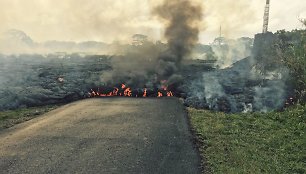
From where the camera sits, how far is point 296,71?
34.5 m

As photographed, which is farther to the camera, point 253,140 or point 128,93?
point 128,93

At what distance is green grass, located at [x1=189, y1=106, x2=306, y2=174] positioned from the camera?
16.3m

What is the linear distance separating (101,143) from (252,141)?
7.99 meters

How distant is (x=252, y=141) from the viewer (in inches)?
805

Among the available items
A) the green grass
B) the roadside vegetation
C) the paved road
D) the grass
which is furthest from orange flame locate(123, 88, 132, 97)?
the green grass

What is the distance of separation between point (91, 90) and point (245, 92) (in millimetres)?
16046

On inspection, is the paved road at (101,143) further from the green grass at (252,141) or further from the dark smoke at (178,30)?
the dark smoke at (178,30)

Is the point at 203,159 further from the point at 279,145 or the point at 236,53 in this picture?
the point at 236,53

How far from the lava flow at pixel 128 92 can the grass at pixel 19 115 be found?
7733mm

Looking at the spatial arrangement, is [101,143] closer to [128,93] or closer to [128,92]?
[128,93]

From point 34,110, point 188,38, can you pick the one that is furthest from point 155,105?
point 188,38

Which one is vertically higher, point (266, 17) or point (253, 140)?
point (266, 17)

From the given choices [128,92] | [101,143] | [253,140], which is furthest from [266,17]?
[101,143]

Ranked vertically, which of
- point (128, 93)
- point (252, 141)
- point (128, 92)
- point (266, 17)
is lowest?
point (252, 141)
